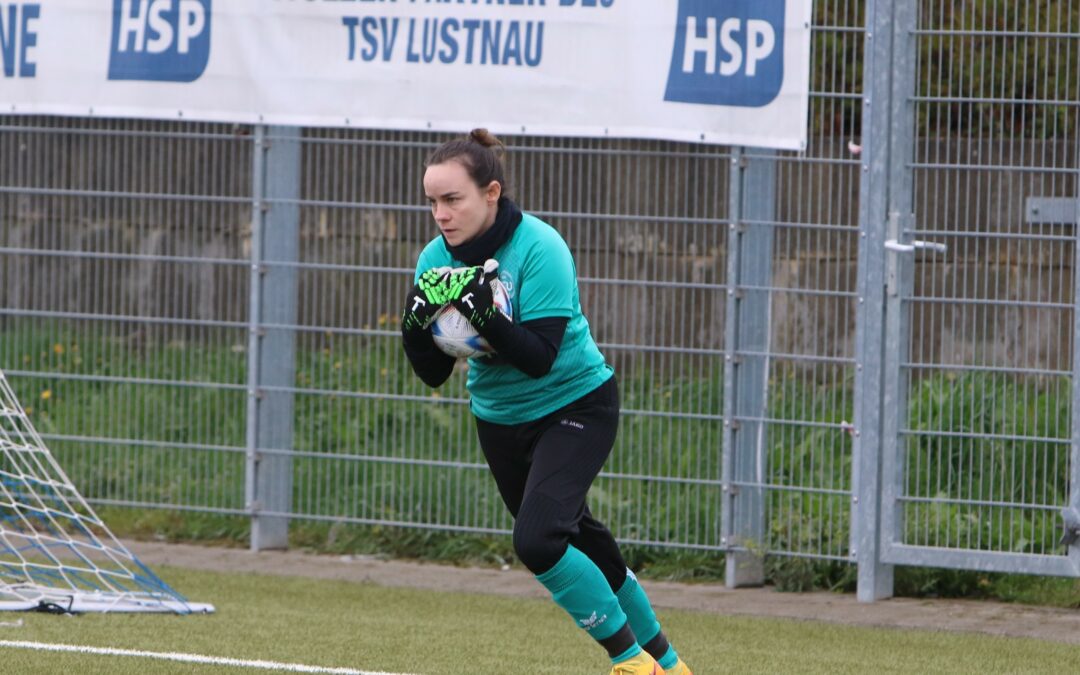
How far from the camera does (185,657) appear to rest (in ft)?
21.1

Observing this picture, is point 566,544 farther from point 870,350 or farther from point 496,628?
point 870,350

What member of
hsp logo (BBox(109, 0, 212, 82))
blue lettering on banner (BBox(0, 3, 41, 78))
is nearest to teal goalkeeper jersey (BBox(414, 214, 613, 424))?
hsp logo (BBox(109, 0, 212, 82))

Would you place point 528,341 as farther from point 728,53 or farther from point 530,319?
point 728,53

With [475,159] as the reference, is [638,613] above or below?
below

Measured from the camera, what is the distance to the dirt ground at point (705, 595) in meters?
7.67

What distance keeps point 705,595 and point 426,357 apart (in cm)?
335

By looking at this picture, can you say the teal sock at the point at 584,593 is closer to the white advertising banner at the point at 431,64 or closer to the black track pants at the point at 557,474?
the black track pants at the point at 557,474

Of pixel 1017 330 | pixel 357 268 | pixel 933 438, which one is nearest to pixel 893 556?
pixel 933 438

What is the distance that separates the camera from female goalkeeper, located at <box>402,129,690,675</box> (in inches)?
205

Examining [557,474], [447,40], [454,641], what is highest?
[447,40]

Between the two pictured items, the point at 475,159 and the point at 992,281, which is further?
the point at 992,281

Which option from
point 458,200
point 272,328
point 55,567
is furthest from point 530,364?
point 272,328

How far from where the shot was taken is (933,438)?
8.06 m

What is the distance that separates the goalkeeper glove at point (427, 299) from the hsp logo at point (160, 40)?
13.4 feet
